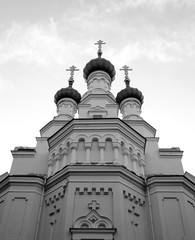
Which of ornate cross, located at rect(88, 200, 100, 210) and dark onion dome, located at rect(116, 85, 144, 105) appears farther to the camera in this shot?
dark onion dome, located at rect(116, 85, 144, 105)

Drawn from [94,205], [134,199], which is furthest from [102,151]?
[94,205]

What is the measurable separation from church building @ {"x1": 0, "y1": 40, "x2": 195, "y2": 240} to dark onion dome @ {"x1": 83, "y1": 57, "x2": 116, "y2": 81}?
267 inches

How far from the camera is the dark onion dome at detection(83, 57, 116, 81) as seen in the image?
65.1 feet

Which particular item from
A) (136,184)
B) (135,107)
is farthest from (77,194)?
(135,107)

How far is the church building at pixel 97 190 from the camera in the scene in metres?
10.7

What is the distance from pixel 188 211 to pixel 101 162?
154 inches

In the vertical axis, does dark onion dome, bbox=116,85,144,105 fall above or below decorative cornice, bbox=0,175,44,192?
above

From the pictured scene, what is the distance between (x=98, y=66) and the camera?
1981 cm

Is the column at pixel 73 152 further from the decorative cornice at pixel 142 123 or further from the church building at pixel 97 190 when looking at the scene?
the decorative cornice at pixel 142 123

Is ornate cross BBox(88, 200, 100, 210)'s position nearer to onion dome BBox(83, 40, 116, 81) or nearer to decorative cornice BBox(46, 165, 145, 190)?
decorative cornice BBox(46, 165, 145, 190)

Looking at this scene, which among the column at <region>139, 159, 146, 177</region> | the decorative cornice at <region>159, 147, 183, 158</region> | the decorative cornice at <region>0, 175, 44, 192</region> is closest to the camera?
the decorative cornice at <region>0, 175, 44, 192</region>

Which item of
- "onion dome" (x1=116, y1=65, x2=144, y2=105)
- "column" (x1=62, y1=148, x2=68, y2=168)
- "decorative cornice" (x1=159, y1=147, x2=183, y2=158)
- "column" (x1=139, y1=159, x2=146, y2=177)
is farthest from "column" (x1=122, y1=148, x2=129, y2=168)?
"onion dome" (x1=116, y1=65, x2=144, y2=105)

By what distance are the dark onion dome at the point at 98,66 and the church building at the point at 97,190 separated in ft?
22.3

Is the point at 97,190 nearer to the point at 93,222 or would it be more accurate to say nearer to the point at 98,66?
the point at 93,222
